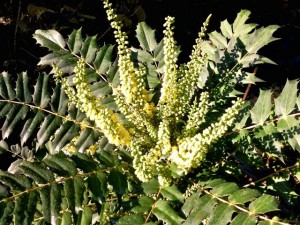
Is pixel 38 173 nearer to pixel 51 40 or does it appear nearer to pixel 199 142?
pixel 199 142

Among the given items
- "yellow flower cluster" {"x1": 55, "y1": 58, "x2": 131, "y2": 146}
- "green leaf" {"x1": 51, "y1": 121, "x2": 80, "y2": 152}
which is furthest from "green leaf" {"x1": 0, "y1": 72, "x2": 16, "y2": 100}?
"yellow flower cluster" {"x1": 55, "y1": 58, "x2": 131, "y2": 146}

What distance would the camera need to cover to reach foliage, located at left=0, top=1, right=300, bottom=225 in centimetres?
133

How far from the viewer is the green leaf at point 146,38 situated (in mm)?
1887

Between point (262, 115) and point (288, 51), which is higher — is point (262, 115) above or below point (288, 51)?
below

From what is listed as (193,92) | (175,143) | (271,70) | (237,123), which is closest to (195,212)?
(175,143)

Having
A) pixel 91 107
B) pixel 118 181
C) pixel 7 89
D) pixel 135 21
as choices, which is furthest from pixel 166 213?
pixel 135 21

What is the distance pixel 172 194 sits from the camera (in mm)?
1465

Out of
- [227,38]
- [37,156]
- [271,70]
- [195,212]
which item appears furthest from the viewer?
[271,70]

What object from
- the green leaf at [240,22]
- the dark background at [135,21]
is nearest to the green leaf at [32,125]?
the green leaf at [240,22]

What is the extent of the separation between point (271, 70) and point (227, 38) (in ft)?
4.27

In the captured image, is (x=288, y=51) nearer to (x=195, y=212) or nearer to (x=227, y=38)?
(x=227, y=38)

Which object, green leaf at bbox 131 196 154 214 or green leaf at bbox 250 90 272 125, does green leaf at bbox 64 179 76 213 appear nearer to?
green leaf at bbox 131 196 154 214

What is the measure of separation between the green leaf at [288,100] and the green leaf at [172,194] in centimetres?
50

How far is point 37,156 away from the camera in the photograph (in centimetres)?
192
